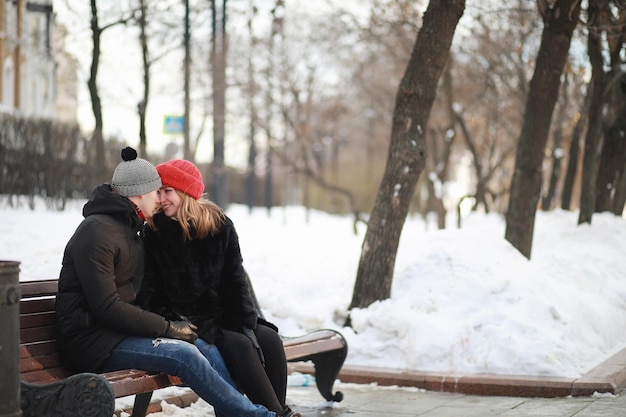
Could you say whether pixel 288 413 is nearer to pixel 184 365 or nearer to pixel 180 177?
pixel 184 365

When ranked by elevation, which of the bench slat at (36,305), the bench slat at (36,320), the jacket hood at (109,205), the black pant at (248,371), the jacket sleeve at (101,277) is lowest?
the black pant at (248,371)

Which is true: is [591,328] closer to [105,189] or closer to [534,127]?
[534,127]

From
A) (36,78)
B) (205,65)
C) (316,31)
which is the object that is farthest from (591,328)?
(36,78)

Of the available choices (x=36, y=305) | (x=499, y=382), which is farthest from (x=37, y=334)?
(x=499, y=382)

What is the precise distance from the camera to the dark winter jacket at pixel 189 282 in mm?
5996

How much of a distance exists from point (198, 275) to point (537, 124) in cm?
715

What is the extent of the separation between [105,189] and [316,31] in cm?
2334

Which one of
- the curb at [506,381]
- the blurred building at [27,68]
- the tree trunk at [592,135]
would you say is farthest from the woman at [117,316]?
the blurred building at [27,68]

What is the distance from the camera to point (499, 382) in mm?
8102

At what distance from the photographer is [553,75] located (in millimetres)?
12336

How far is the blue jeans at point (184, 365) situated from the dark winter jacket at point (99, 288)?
0.07 m

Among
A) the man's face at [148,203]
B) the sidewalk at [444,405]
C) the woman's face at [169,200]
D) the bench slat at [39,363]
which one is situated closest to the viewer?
the bench slat at [39,363]

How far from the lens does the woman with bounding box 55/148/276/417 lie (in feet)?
17.7

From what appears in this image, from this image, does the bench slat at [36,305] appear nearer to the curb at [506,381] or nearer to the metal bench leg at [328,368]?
the metal bench leg at [328,368]
